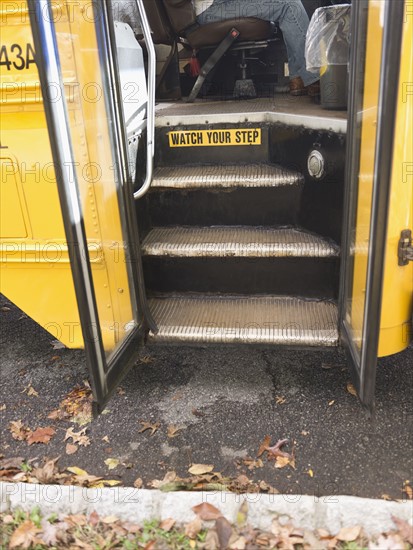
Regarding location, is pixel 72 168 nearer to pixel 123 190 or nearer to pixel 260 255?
pixel 123 190

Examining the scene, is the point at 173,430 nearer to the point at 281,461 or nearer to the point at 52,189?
the point at 281,461

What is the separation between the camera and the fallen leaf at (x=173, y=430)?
8.34 feet

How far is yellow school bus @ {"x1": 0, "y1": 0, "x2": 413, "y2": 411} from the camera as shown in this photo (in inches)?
78.5

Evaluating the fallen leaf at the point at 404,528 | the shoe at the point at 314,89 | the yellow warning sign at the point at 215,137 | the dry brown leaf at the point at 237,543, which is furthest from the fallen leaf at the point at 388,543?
the shoe at the point at 314,89

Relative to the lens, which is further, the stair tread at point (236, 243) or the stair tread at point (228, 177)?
the stair tread at point (228, 177)

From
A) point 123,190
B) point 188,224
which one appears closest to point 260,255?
point 188,224

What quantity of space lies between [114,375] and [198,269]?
90 cm

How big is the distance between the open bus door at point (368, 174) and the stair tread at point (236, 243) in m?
0.33

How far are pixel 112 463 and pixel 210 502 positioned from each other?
562mm

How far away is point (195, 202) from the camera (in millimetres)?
3150

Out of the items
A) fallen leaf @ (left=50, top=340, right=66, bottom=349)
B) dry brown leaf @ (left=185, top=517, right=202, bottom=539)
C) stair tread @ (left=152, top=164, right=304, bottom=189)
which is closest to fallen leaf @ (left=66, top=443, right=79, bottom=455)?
dry brown leaf @ (left=185, top=517, right=202, bottom=539)

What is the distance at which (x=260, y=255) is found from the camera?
9.26 feet

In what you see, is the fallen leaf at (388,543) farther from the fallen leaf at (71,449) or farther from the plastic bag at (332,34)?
the plastic bag at (332,34)

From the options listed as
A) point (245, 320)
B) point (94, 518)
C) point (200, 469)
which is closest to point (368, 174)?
point (245, 320)
